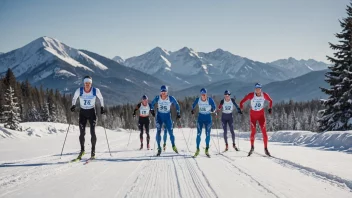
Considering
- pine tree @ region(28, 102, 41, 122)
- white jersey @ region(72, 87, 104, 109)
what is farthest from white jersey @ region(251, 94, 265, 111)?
pine tree @ region(28, 102, 41, 122)

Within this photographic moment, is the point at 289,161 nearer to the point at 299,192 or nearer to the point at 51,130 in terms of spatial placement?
the point at 299,192

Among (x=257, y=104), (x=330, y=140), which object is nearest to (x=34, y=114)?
(x=330, y=140)

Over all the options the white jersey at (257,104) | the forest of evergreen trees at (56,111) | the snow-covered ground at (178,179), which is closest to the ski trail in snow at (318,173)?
the snow-covered ground at (178,179)

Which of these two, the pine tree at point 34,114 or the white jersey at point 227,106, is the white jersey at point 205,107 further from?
the pine tree at point 34,114

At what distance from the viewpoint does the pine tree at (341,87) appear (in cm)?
2481

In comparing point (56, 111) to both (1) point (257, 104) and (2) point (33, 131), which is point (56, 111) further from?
(1) point (257, 104)

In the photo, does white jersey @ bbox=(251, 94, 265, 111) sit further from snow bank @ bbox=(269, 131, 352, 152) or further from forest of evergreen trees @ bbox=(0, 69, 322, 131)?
forest of evergreen trees @ bbox=(0, 69, 322, 131)

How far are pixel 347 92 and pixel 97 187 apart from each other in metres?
24.7

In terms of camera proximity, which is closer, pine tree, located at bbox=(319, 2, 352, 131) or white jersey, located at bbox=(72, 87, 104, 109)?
white jersey, located at bbox=(72, 87, 104, 109)

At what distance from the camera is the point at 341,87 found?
82.3ft

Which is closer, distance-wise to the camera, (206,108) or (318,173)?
Result: (318,173)

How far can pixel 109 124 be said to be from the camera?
386 ft

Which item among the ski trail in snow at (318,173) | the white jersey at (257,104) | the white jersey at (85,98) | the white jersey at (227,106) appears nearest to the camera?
the ski trail in snow at (318,173)

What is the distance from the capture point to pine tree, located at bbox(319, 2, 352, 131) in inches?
977
